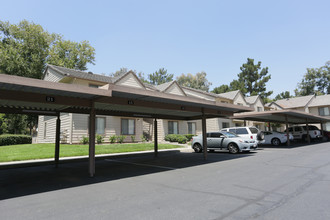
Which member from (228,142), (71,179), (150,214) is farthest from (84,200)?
(228,142)

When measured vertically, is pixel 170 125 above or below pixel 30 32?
below

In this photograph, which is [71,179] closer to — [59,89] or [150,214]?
[59,89]

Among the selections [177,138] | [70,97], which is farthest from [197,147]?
[70,97]

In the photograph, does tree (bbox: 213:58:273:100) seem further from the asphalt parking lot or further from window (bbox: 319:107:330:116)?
the asphalt parking lot

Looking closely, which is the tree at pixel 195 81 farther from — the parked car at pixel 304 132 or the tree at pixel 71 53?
the parked car at pixel 304 132

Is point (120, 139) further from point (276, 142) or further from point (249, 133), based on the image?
point (276, 142)

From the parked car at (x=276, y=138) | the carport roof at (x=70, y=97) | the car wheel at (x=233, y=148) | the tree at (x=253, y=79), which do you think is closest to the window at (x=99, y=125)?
the carport roof at (x=70, y=97)

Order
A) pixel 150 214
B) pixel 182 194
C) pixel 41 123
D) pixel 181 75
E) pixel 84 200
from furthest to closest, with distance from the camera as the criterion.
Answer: pixel 181 75, pixel 41 123, pixel 182 194, pixel 84 200, pixel 150 214

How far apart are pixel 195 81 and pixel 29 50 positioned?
52236mm

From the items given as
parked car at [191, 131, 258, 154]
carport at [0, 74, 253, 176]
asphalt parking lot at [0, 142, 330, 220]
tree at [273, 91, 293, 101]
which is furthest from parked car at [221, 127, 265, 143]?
tree at [273, 91, 293, 101]

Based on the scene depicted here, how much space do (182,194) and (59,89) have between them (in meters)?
4.85

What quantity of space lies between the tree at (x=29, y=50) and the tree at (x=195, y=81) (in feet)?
142

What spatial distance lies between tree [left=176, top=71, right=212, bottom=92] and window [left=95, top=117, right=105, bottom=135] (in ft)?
183

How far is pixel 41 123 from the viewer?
28.1 meters
